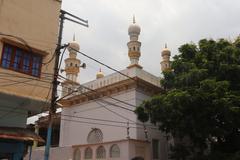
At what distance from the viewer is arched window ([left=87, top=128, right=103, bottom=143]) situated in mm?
19366

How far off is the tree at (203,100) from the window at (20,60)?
6203 millimetres


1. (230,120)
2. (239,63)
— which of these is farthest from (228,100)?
(239,63)

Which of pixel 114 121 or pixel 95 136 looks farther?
pixel 95 136

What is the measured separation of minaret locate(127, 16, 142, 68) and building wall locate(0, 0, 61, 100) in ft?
29.8

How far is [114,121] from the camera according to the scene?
61.2 feet

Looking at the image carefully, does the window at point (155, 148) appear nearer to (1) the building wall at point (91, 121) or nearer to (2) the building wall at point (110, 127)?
(2) the building wall at point (110, 127)

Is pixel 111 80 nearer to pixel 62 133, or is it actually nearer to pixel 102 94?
pixel 102 94

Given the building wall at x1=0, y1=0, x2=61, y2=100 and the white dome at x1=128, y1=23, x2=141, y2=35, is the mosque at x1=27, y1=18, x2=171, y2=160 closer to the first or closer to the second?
the white dome at x1=128, y1=23, x2=141, y2=35

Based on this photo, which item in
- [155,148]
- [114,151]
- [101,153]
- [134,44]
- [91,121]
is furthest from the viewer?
[134,44]

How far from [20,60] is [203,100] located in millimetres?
8240

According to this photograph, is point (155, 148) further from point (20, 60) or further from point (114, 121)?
point (20, 60)

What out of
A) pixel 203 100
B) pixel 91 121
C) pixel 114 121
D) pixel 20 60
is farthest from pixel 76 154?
pixel 203 100

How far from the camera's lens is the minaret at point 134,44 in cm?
2148

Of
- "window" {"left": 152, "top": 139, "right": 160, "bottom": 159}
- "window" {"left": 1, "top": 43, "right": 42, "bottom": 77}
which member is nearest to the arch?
"window" {"left": 152, "top": 139, "right": 160, "bottom": 159}
